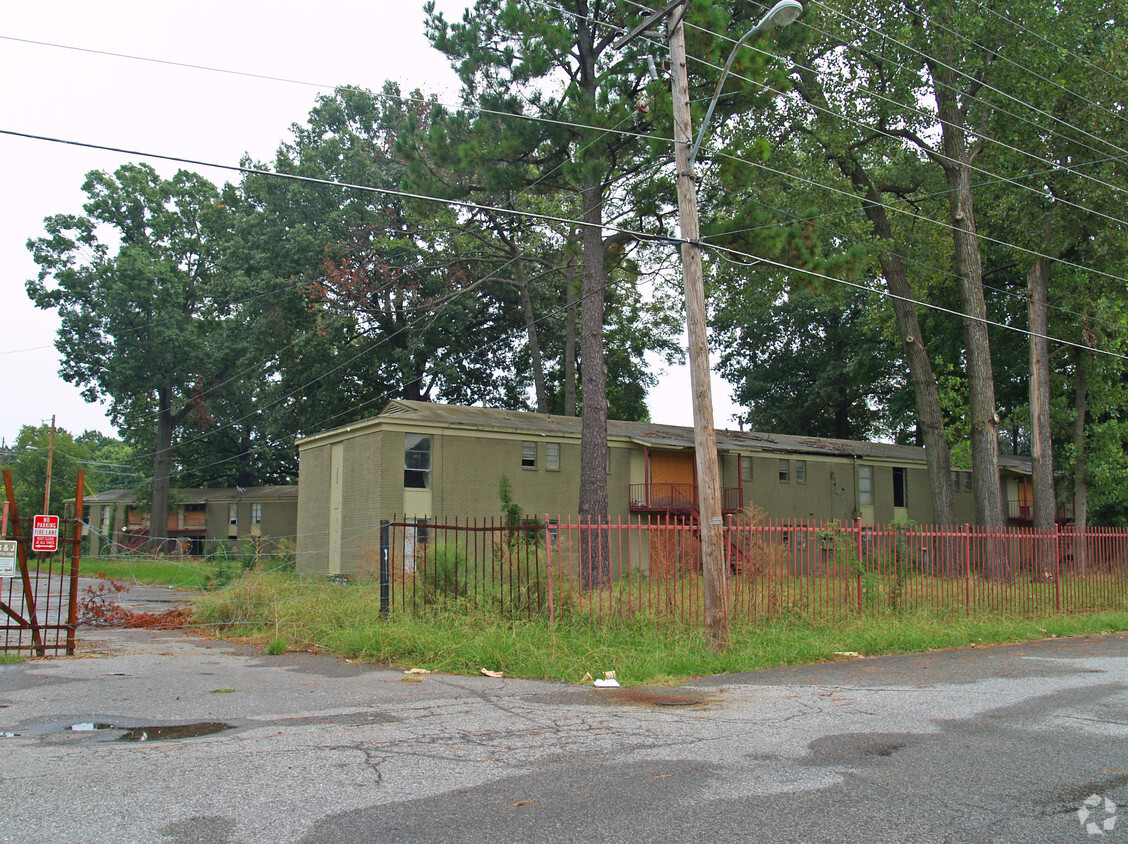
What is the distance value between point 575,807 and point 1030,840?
2.44 m

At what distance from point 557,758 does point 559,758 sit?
14mm

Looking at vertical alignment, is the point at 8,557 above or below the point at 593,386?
below

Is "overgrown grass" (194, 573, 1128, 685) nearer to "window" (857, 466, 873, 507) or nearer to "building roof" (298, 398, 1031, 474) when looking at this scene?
"building roof" (298, 398, 1031, 474)

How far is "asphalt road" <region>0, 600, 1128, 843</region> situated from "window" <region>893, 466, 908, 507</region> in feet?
96.1

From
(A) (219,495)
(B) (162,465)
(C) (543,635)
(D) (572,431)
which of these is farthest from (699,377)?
(B) (162,465)

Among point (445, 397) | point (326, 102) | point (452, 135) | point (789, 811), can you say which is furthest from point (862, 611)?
point (326, 102)

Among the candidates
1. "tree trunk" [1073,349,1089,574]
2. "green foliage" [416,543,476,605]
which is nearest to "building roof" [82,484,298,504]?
"green foliage" [416,543,476,605]

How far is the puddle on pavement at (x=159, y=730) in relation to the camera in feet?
22.7

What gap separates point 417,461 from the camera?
26109mm

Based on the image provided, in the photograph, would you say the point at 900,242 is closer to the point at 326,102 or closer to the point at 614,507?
the point at 614,507

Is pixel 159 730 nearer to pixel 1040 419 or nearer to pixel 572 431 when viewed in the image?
pixel 572 431

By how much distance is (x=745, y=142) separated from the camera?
867 inches

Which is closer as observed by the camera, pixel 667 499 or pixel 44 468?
pixel 667 499

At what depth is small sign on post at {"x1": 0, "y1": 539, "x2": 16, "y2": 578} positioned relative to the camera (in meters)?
10.0
